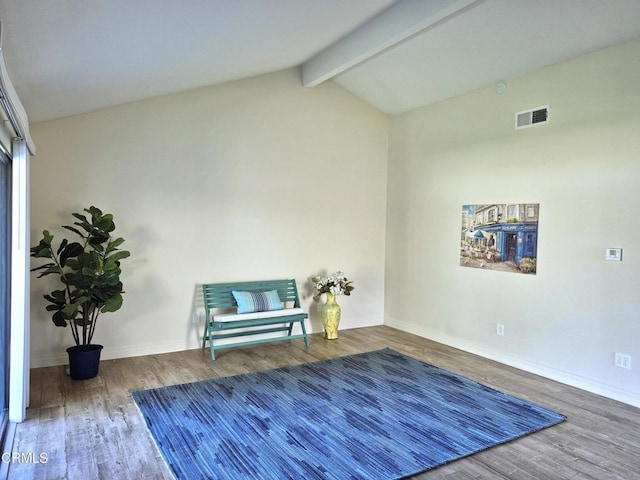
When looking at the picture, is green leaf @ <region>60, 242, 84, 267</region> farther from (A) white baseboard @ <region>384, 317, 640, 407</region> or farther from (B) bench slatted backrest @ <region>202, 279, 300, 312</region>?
(A) white baseboard @ <region>384, 317, 640, 407</region>

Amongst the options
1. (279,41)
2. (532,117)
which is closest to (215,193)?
(279,41)

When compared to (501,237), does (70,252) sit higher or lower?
lower

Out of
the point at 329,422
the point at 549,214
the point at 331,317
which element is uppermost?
the point at 549,214

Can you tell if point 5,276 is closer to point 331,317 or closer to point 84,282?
point 84,282

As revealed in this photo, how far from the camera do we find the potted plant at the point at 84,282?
3.60 meters

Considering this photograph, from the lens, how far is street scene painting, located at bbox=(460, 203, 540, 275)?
4219 mm

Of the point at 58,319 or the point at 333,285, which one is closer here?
the point at 58,319

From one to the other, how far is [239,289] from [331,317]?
3.93 feet

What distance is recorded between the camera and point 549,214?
4.06 meters

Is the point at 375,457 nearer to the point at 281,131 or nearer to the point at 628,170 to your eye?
the point at 628,170

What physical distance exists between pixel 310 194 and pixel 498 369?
9.69 feet

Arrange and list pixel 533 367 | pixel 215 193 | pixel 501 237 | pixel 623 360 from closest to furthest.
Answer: pixel 623 360 < pixel 533 367 < pixel 501 237 < pixel 215 193

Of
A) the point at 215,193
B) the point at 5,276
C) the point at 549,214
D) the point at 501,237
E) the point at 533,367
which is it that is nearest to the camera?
the point at 5,276

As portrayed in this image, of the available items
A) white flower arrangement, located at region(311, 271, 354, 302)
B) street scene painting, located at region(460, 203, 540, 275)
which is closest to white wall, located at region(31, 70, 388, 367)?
white flower arrangement, located at region(311, 271, 354, 302)
